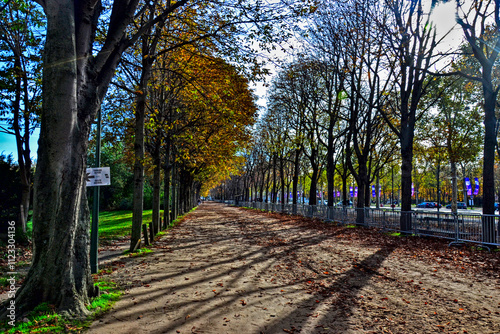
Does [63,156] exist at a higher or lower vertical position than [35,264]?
higher

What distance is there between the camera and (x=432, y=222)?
13.9 metres

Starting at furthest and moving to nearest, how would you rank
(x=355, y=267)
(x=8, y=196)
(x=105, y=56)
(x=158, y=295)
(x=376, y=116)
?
(x=376, y=116), (x=8, y=196), (x=355, y=267), (x=158, y=295), (x=105, y=56)

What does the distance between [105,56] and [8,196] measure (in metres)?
14.5

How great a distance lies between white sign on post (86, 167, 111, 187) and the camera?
7.70 meters

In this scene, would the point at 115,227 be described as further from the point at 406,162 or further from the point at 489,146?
the point at 489,146

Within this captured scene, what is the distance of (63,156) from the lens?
4.83m

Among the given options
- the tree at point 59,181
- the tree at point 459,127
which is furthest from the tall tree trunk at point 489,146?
the tree at point 59,181

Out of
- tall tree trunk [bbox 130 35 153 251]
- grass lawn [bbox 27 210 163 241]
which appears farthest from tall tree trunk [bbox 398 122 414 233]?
grass lawn [bbox 27 210 163 241]

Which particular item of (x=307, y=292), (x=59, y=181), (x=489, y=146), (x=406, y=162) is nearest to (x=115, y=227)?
(x=406, y=162)

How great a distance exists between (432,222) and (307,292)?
10334 mm

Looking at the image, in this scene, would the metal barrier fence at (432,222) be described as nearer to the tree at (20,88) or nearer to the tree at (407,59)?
the tree at (407,59)

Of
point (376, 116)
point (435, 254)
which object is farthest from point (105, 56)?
point (376, 116)

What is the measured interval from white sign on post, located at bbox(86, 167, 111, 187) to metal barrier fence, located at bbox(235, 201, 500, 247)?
12.1m

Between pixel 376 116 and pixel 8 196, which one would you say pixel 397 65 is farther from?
pixel 8 196
